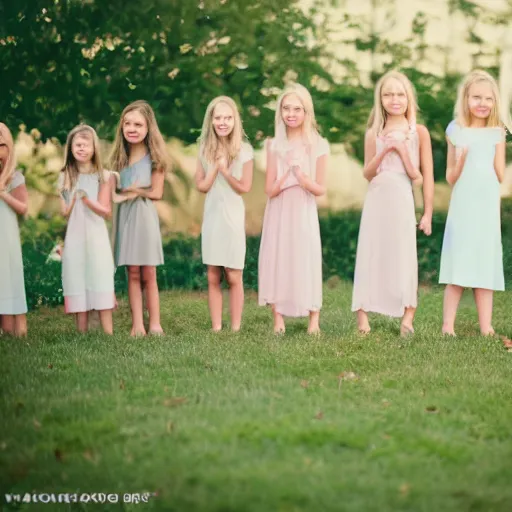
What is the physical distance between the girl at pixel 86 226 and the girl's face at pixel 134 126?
28cm

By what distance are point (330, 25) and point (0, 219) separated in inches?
247

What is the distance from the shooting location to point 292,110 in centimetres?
844

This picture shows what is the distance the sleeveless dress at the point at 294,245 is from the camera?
8.56m

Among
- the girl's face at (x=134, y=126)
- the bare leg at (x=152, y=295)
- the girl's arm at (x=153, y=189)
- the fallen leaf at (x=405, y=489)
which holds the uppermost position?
the girl's face at (x=134, y=126)

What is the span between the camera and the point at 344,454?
16.8 feet

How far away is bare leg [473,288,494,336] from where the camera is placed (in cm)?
865

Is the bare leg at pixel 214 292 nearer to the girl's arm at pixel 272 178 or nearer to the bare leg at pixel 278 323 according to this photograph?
the bare leg at pixel 278 323

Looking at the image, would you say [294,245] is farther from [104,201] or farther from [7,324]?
[7,324]

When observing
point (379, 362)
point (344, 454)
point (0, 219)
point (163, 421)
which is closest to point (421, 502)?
point (344, 454)

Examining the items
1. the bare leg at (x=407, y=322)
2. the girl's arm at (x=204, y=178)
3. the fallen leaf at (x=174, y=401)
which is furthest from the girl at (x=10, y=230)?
the bare leg at (x=407, y=322)

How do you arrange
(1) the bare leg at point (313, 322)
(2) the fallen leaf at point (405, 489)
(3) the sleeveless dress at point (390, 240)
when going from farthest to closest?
(1) the bare leg at point (313, 322), (3) the sleeveless dress at point (390, 240), (2) the fallen leaf at point (405, 489)

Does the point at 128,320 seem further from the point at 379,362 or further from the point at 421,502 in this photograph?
the point at 421,502

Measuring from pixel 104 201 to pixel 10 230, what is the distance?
780mm

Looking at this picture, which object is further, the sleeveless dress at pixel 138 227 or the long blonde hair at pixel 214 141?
the sleeveless dress at pixel 138 227
